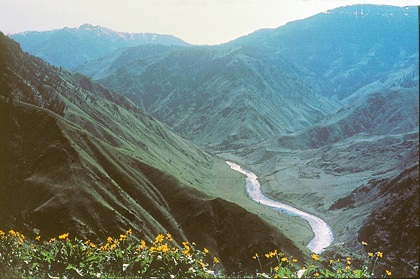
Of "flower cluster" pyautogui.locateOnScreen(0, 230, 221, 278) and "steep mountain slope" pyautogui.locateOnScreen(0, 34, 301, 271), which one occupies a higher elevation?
"flower cluster" pyautogui.locateOnScreen(0, 230, 221, 278)

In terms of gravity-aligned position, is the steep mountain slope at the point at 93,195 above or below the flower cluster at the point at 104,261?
below

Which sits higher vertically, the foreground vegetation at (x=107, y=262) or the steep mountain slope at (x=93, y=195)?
the foreground vegetation at (x=107, y=262)

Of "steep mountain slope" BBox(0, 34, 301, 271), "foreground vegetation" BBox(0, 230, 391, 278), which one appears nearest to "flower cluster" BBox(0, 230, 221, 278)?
"foreground vegetation" BBox(0, 230, 391, 278)

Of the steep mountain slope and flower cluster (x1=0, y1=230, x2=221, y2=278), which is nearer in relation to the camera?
flower cluster (x1=0, y1=230, x2=221, y2=278)

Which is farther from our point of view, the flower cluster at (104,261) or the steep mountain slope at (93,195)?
the steep mountain slope at (93,195)

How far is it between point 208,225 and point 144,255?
104543mm

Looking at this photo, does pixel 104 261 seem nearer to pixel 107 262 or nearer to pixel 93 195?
pixel 107 262

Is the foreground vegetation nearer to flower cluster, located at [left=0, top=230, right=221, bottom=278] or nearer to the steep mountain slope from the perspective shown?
flower cluster, located at [left=0, top=230, right=221, bottom=278]

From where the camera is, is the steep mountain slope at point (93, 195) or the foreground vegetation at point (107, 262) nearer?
the foreground vegetation at point (107, 262)

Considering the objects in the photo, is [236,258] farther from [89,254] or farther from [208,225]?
[89,254]

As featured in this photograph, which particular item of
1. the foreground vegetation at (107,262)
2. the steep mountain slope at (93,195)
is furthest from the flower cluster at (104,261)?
the steep mountain slope at (93,195)

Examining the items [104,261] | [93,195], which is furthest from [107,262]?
[93,195]

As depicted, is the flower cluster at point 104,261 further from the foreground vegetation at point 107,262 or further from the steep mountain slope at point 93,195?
the steep mountain slope at point 93,195

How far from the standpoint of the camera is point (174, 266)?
61.2 feet
